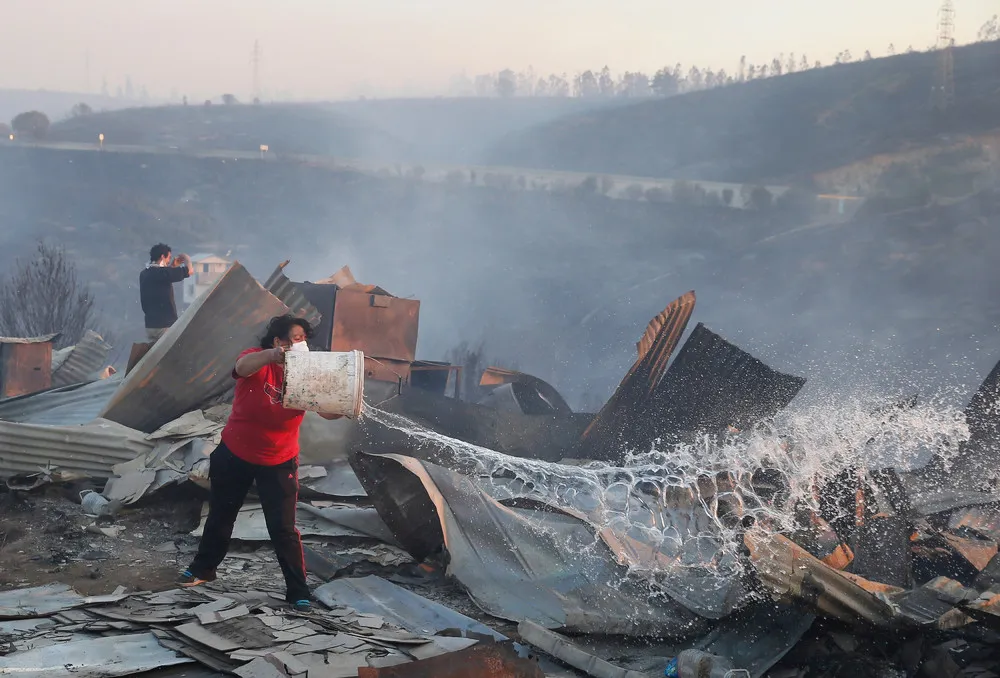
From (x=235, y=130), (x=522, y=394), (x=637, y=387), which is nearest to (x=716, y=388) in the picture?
(x=637, y=387)

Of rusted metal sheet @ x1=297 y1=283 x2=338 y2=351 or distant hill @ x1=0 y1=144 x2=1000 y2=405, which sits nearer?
rusted metal sheet @ x1=297 y1=283 x2=338 y2=351

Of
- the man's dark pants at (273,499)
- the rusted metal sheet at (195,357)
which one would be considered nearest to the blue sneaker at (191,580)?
the man's dark pants at (273,499)

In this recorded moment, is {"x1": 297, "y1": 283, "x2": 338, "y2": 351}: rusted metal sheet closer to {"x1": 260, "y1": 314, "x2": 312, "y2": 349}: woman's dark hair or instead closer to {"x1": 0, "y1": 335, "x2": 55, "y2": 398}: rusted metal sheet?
{"x1": 0, "y1": 335, "x2": 55, "y2": 398}: rusted metal sheet

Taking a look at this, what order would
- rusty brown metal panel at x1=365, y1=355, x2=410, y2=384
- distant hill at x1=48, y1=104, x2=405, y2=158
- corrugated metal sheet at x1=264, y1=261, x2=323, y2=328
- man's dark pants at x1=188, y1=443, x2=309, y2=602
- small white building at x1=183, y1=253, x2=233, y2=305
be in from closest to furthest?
man's dark pants at x1=188, y1=443, x2=309, y2=602, corrugated metal sheet at x1=264, y1=261, x2=323, y2=328, rusty brown metal panel at x1=365, y1=355, x2=410, y2=384, small white building at x1=183, y1=253, x2=233, y2=305, distant hill at x1=48, y1=104, x2=405, y2=158

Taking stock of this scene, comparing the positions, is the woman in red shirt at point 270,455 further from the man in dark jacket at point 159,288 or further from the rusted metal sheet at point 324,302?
the rusted metal sheet at point 324,302

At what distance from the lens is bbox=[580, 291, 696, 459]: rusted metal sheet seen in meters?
7.34

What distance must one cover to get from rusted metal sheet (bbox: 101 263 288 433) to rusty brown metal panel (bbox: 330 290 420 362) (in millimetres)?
1637

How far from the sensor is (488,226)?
4912 cm

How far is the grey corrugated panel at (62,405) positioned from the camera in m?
7.30

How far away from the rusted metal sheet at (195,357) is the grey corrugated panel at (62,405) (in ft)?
1.61

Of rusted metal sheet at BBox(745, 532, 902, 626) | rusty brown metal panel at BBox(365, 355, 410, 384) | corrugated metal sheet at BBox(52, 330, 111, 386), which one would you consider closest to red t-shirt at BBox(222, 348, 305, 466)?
rusted metal sheet at BBox(745, 532, 902, 626)

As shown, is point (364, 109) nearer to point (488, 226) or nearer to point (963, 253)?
point (488, 226)

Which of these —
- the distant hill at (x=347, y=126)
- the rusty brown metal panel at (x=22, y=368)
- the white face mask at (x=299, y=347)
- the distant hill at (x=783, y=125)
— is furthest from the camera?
the distant hill at (x=347, y=126)

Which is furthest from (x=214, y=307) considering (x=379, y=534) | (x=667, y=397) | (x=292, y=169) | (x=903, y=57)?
(x=292, y=169)
